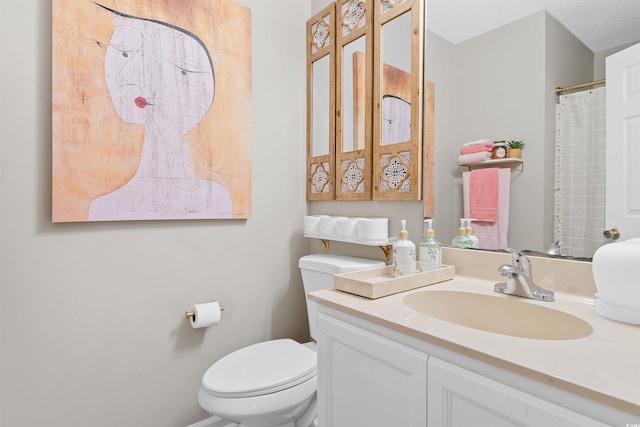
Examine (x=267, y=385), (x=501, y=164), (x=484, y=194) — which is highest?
(x=501, y=164)

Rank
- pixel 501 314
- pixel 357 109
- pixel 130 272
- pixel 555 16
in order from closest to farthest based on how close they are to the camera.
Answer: pixel 501 314 < pixel 555 16 < pixel 130 272 < pixel 357 109

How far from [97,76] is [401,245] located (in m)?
1.36

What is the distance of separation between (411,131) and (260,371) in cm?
116

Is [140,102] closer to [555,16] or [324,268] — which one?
[324,268]

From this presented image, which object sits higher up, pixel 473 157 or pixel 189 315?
pixel 473 157

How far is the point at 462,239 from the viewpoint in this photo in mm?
1314

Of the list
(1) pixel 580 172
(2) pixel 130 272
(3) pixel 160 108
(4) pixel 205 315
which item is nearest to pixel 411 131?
(1) pixel 580 172

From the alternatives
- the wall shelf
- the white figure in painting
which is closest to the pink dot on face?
the white figure in painting

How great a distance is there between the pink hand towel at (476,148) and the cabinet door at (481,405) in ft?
2.75

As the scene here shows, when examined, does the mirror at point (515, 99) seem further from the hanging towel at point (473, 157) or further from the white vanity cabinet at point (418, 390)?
the white vanity cabinet at point (418, 390)

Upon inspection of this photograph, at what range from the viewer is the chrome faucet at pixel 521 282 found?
0.98 meters

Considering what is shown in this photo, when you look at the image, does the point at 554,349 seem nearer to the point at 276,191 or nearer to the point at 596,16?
the point at 596,16

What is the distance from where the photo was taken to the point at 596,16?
39.9 inches

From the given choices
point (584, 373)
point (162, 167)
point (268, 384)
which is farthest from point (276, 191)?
point (584, 373)
